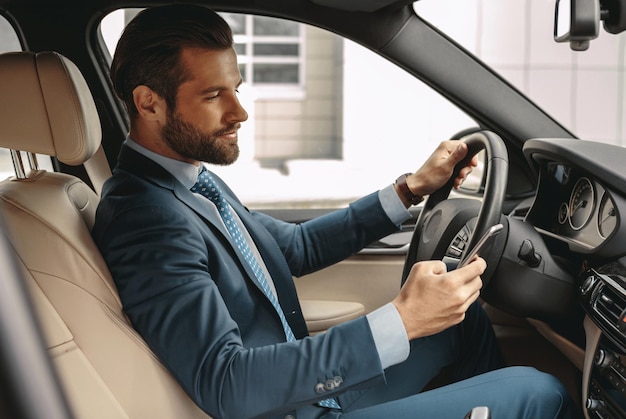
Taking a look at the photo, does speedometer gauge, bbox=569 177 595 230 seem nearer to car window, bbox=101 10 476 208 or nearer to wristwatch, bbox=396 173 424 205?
wristwatch, bbox=396 173 424 205

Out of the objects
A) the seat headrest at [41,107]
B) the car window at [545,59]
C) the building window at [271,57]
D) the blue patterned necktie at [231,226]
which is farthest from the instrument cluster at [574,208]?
the building window at [271,57]

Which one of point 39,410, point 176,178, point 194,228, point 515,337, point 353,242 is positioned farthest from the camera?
point 515,337

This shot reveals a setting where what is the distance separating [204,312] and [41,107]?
1.68ft

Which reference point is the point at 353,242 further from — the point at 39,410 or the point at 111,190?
the point at 39,410

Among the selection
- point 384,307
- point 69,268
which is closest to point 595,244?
point 384,307

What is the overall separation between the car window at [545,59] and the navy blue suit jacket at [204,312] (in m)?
6.25

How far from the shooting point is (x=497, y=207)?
1.51m

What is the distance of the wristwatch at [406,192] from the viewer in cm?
185

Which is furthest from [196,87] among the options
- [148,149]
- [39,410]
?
[39,410]

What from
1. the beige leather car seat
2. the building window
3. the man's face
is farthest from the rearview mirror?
the building window

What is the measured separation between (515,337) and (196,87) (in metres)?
1.19

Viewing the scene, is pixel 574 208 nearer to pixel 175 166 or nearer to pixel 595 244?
pixel 595 244

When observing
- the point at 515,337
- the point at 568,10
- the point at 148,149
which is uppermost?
the point at 568,10

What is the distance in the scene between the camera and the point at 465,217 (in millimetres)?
1709
